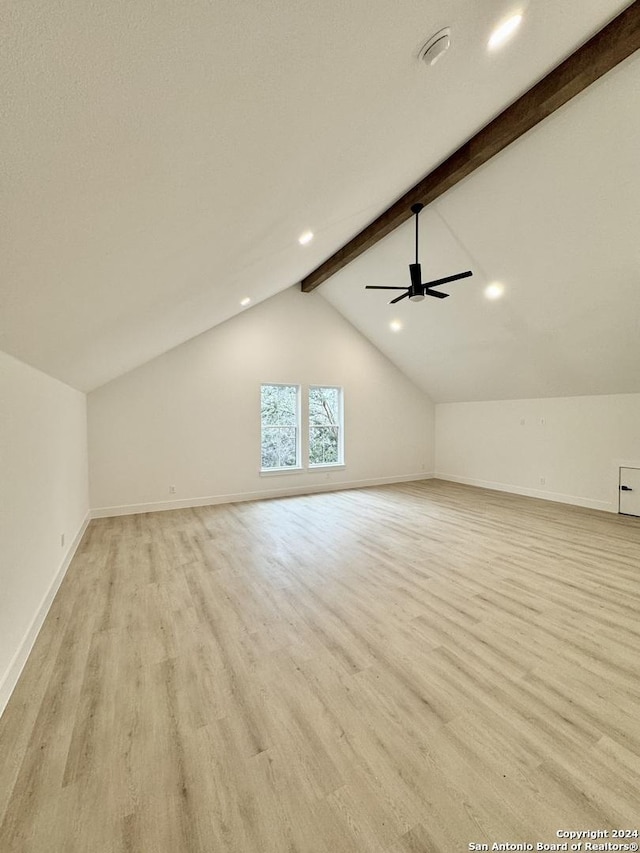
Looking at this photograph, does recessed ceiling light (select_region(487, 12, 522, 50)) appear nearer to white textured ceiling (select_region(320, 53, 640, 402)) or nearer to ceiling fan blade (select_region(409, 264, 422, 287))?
white textured ceiling (select_region(320, 53, 640, 402))

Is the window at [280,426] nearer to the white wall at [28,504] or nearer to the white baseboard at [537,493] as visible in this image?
the white wall at [28,504]

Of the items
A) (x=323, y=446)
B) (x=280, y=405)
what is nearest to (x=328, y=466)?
(x=323, y=446)

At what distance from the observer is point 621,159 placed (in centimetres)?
278

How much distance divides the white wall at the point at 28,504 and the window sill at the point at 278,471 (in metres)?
3.11

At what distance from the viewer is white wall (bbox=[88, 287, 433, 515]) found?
522 centimetres

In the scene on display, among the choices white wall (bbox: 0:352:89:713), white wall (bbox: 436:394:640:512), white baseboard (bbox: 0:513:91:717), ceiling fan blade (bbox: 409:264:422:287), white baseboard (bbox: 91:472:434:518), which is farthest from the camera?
white wall (bbox: 436:394:640:512)

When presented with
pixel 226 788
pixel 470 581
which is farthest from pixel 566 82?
pixel 226 788

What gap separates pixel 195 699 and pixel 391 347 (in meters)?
6.53

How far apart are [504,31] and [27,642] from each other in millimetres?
4138

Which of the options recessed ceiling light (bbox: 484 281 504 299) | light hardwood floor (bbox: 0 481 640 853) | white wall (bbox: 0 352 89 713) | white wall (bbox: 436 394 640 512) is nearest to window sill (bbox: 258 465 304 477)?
light hardwood floor (bbox: 0 481 640 853)

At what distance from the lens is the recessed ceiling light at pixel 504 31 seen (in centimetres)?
159

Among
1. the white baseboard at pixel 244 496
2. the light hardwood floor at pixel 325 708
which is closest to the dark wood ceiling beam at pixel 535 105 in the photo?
the light hardwood floor at pixel 325 708

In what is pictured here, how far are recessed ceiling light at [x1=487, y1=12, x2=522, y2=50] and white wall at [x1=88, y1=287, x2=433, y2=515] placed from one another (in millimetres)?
4883

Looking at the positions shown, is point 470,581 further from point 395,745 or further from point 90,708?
point 90,708
